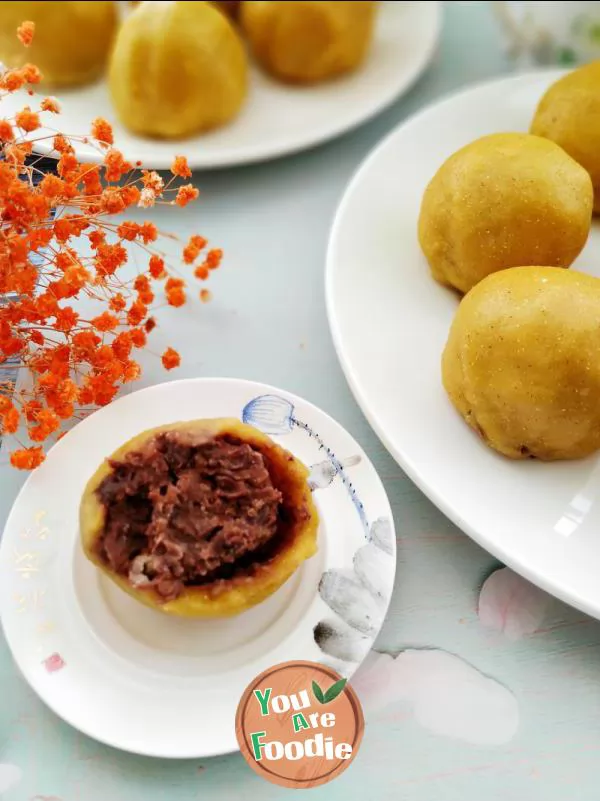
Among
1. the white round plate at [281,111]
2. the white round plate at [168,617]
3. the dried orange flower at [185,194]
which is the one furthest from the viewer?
the white round plate at [281,111]

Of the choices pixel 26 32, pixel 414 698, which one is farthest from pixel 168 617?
pixel 26 32

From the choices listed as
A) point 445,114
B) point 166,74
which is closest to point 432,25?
point 445,114

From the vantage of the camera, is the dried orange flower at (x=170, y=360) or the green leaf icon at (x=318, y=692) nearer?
the green leaf icon at (x=318, y=692)

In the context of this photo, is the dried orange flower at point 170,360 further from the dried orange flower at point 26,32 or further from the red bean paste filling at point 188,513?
the dried orange flower at point 26,32

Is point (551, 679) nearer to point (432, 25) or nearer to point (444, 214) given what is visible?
point (444, 214)

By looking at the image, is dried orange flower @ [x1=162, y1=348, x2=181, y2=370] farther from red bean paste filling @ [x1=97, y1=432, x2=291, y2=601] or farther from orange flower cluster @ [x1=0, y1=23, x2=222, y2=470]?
red bean paste filling @ [x1=97, y1=432, x2=291, y2=601]

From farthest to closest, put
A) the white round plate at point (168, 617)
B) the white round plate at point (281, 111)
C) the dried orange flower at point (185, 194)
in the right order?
1. the white round plate at point (281, 111)
2. the dried orange flower at point (185, 194)
3. the white round plate at point (168, 617)

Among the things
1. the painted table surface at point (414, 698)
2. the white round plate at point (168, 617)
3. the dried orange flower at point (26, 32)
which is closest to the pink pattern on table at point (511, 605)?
the painted table surface at point (414, 698)
